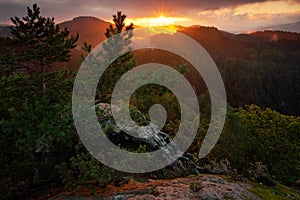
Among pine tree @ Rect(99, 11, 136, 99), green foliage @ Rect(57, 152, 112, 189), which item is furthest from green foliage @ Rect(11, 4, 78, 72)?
green foliage @ Rect(57, 152, 112, 189)

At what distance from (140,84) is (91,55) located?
11.2 ft

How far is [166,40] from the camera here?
168 meters

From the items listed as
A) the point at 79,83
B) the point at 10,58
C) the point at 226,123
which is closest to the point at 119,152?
the point at 79,83

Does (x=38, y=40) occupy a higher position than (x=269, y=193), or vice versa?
(x=38, y=40)

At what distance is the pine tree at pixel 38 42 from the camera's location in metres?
12.5

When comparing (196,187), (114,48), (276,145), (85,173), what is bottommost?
(276,145)

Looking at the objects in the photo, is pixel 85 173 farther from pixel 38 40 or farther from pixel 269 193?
pixel 269 193

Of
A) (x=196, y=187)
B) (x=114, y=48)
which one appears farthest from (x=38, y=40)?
(x=196, y=187)

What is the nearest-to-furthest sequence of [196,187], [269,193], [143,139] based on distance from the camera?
1. [196,187]
2. [269,193]
3. [143,139]

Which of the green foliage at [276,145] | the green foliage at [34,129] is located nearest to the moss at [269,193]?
the green foliage at [34,129]

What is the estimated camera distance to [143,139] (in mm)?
13141

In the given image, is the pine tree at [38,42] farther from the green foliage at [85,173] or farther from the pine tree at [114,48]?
the green foliage at [85,173]

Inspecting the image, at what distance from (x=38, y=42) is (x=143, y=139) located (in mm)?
7172

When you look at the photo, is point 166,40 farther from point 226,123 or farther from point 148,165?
point 148,165
